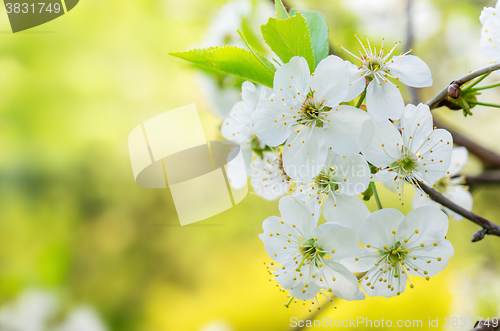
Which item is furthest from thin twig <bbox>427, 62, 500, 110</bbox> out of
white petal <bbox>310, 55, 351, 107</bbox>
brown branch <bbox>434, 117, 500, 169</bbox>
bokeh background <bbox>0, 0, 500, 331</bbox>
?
bokeh background <bbox>0, 0, 500, 331</bbox>

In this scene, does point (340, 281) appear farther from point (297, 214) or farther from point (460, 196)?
point (460, 196)

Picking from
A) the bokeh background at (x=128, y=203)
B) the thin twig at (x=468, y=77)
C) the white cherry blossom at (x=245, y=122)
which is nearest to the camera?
the thin twig at (x=468, y=77)

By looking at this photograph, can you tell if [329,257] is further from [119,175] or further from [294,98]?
[119,175]

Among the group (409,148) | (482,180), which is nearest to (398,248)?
(409,148)

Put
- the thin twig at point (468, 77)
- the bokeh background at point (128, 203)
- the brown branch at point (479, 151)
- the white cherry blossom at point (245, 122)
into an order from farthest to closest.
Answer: the bokeh background at point (128, 203), the brown branch at point (479, 151), the white cherry blossom at point (245, 122), the thin twig at point (468, 77)

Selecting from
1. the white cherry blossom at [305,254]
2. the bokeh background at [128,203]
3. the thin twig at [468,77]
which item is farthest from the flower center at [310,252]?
the bokeh background at [128,203]

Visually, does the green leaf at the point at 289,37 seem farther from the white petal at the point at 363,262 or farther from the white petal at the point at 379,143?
the white petal at the point at 363,262

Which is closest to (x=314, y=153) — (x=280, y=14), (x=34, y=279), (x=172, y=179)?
(x=280, y=14)
